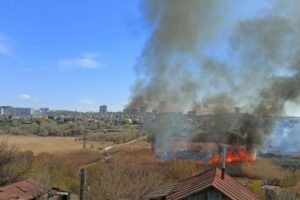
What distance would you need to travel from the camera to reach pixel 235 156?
58438 mm

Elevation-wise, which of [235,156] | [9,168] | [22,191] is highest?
[235,156]

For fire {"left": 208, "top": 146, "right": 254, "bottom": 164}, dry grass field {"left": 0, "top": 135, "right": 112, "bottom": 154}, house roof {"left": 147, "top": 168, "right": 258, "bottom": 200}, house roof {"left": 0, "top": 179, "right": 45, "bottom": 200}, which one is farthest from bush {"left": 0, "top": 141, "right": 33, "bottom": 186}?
fire {"left": 208, "top": 146, "right": 254, "bottom": 164}

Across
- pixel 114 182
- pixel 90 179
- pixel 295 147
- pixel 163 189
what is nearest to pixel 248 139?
pixel 295 147

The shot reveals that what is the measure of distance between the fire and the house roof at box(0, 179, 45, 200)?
30592 mm

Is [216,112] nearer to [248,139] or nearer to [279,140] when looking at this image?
Answer: [248,139]

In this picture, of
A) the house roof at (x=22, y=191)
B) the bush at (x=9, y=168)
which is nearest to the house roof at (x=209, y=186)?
the house roof at (x=22, y=191)

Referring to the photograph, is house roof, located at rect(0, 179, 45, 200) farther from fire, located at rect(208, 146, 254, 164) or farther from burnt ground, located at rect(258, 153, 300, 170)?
burnt ground, located at rect(258, 153, 300, 170)

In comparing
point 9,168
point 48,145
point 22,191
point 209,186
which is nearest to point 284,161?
point 48,145

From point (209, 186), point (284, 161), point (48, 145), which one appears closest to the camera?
point (209, 186)

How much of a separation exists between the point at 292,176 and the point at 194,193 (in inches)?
1022

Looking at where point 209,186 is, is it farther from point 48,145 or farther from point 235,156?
point 48,145

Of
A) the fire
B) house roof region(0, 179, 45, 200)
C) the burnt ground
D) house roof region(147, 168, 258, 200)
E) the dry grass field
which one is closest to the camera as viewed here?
house roof region(147, 168, 258, 200)

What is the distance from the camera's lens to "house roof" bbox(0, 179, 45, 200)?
23492 millimetres

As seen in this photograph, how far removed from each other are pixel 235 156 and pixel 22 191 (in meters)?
37.9
